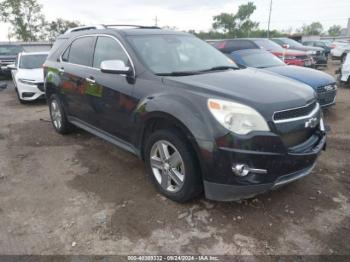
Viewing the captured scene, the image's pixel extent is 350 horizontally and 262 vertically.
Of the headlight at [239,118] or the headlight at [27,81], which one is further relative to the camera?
the headlight at [27,81]

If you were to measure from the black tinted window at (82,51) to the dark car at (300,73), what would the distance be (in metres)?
2.56

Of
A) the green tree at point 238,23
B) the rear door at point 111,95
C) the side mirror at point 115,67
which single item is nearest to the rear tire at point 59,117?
the rear door at point 111,95

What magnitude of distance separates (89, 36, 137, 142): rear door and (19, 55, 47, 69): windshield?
6.30 meters

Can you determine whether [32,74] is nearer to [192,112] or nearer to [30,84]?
[30,84]

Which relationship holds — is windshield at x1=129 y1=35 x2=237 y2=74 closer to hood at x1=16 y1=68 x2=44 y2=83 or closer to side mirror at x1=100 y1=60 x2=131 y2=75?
side mirror at x1=100 y1=60 x2=131 y2=75

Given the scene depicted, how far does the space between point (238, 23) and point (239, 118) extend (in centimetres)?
6231

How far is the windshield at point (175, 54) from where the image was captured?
12.6 feet

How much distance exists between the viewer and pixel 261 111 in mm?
2939

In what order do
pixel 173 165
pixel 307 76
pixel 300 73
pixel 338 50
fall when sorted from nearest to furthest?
pixel 173 165, pixel 307 76, pixel 300 73, pixel 338 50

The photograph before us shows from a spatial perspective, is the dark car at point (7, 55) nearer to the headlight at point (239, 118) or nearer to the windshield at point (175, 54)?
the windshield at point (175, 54)

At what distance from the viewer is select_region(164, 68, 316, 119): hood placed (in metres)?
3.02

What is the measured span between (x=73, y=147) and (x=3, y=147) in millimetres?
1221

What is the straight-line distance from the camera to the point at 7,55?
17062 mm

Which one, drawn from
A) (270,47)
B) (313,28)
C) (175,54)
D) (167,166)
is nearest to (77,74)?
(175,54)
